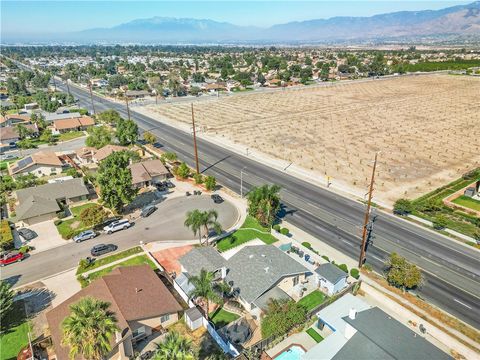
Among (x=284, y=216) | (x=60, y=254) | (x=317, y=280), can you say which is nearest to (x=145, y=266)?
(x=60, y=254)

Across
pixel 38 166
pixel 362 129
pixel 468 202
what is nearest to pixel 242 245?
pixel 468 202

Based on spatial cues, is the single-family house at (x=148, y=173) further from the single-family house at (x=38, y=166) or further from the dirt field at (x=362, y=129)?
the dirt field at (x=362, y=129)

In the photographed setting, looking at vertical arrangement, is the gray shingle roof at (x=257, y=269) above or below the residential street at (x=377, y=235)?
above

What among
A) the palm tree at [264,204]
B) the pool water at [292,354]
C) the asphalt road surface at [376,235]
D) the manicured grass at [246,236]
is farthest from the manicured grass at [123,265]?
the asphalt road surface at [376,235]

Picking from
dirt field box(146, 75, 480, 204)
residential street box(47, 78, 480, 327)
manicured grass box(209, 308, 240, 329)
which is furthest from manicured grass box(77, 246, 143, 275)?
dirt field box(146, 75, 480, 204)

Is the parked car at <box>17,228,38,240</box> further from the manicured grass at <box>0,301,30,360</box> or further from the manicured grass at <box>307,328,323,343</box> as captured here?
the manicured grass at <box>307,328,323,343</box>

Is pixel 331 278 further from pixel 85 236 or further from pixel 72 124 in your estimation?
pixel 72 124

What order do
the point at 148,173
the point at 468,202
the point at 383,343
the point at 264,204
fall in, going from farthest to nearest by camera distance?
1. the point at 148,173
2. the point at 468,202
3. the point at 264,204
4. the point at 383,343
